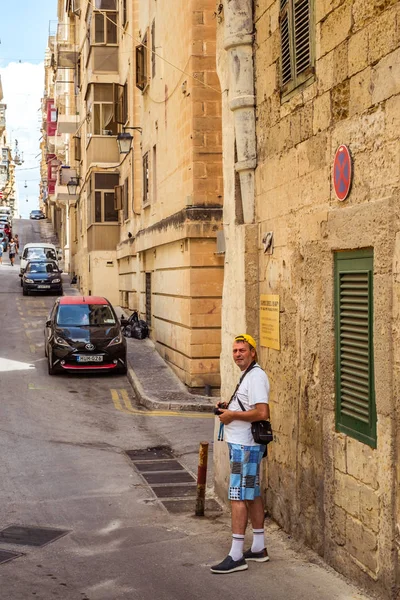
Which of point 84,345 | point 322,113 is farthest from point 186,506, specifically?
point 84,345

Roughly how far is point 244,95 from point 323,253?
2.90 m

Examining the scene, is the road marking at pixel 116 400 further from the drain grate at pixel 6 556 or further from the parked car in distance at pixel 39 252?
the parked car in distance at pixel 39 252

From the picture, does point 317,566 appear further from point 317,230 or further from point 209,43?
point 209,43

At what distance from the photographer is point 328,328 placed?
7.77 metres

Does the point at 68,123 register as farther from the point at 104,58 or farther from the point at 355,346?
the point at 355,346

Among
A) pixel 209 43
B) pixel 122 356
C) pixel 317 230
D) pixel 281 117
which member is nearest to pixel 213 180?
pixel 209 43

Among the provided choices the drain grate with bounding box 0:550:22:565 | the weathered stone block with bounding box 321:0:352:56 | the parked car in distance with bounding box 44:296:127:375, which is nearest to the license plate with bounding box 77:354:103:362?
the parked car in distance with bounding box 44:296:127:375

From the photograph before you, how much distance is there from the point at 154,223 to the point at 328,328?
1704 centimetres

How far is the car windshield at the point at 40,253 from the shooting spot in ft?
161

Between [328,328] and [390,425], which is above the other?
[328,328]

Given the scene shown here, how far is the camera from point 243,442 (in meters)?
7.73

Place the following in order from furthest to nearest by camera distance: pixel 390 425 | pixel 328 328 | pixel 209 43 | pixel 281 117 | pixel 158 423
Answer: pixel 209 43
pixel 158 423
pixel 281 117
pixel 328 328
pixel 390 425

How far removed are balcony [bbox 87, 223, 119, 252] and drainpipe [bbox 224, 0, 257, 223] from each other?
27127 millimetres

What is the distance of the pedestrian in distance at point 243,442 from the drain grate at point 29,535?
2138 millimetres
